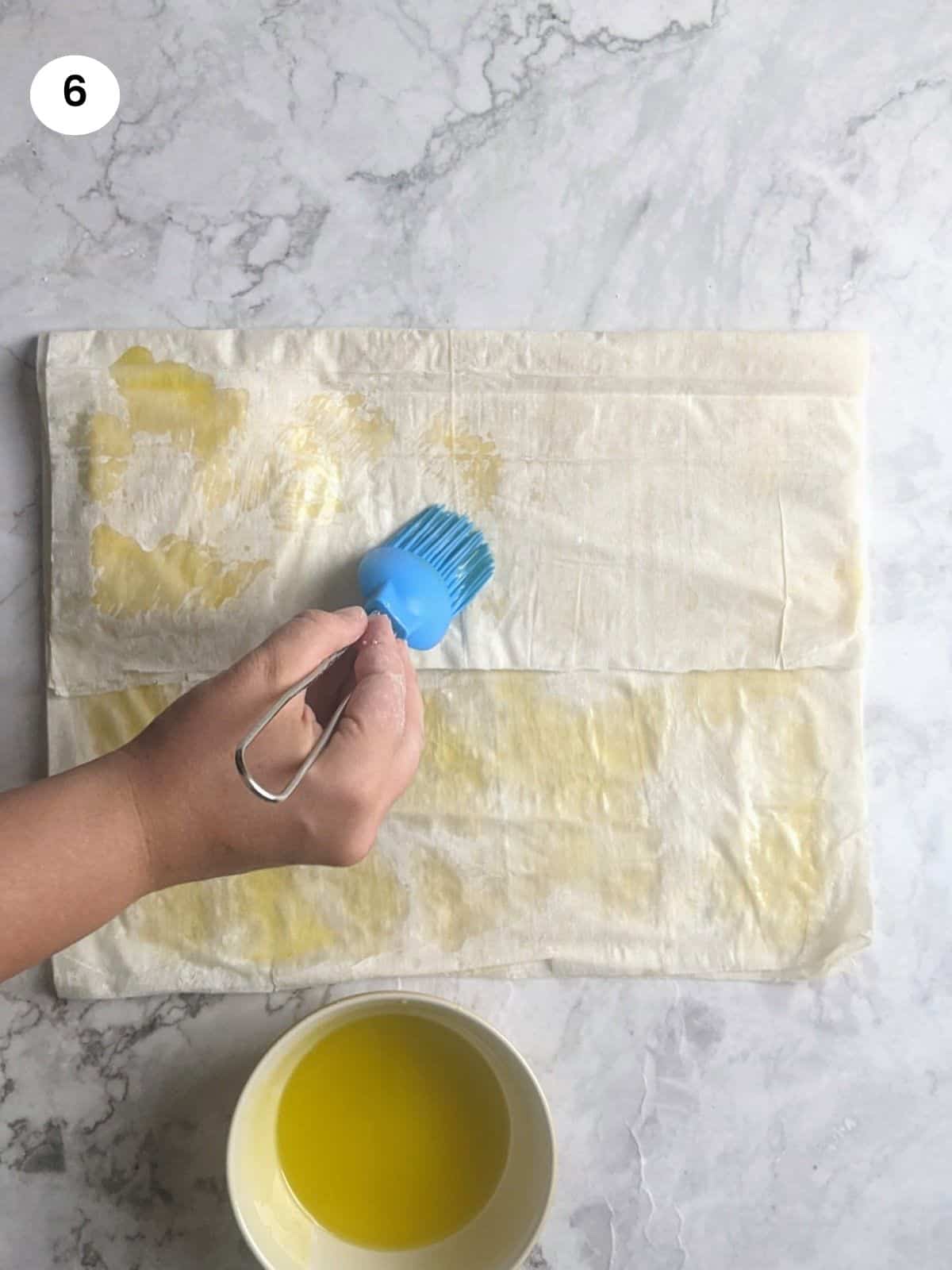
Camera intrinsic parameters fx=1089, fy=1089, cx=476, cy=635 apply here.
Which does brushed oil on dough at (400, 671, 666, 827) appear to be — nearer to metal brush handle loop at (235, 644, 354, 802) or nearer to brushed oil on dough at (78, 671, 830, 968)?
brushed oil on dough at (78, 671, 830, 968)

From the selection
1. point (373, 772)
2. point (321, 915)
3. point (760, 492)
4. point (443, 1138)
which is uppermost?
point (760, 492)

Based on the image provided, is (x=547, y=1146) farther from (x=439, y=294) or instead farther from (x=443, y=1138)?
(x=439, y=294)

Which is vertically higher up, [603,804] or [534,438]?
[534,438]

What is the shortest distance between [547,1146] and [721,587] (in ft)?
1.16

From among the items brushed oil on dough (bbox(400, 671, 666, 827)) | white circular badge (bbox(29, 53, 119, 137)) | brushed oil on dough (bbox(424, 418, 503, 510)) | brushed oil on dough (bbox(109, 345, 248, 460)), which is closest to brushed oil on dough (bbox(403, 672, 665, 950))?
brushed oil on dough (bbox(400, 671, 666, 827))

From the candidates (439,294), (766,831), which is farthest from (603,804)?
(439,294)

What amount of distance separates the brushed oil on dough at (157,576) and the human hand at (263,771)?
0.52ft

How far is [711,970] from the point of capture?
70 cm

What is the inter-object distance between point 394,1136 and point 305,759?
0.29 metres

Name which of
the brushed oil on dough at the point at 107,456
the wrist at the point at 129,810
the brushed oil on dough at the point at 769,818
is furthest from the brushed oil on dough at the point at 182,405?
the brushed oil on dough at the point at 769,818

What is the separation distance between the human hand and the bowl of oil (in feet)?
0.56

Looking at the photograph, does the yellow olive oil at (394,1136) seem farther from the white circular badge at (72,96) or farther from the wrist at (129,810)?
the white circular badge at (72,96)

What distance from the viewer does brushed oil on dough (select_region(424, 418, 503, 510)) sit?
2.28 ft

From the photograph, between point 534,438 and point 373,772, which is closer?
point 373,772
